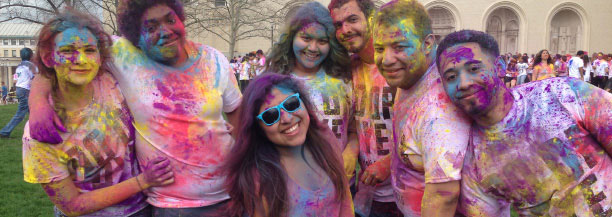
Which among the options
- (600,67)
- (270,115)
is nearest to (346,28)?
(270,115)

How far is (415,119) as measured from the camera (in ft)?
7.92

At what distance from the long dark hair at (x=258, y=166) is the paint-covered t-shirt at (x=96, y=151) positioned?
0.66 metres

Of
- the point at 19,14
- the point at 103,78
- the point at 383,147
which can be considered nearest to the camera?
the point at 103,78

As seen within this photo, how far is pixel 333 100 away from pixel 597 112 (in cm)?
161

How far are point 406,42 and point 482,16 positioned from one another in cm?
2968

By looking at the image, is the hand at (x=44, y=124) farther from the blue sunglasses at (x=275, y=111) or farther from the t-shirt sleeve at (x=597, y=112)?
the t-shirt sleeve at (x=597, y=112)

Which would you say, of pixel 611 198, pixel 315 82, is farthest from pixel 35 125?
pixel 611 198

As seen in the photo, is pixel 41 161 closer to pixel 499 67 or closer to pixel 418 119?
pixel 418 119

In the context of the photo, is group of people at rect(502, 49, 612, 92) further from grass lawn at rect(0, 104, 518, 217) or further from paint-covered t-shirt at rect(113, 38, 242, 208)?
paint-covered t-shirt at rect(113, 38, 242, 208)

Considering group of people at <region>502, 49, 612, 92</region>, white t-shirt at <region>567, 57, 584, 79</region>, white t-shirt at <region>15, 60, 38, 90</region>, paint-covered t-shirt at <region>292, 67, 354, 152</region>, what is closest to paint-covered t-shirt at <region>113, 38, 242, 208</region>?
paint-covered t-shirt at <region>292, 67, 354, 152</region>

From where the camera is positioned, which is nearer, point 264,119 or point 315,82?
point 264,119

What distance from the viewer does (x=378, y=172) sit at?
306 centimetres

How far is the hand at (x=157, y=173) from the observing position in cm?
262

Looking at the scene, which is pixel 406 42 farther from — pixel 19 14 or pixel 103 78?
pixel 19 14
